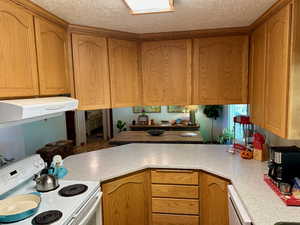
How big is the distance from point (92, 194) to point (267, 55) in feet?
5.85

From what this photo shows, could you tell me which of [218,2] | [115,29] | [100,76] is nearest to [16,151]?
[100,76]

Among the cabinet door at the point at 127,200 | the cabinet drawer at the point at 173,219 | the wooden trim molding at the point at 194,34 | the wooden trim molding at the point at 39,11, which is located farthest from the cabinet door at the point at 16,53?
the cabinet drawer at the point at 173,219

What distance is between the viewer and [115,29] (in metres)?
2.17

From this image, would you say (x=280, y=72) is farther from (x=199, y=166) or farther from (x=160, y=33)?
(x=160, y=33)

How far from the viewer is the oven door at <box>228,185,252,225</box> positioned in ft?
4.12

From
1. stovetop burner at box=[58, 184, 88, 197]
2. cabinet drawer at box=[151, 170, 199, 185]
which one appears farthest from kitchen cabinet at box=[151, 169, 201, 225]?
stovetop burner at box=[58, 184, 88, 197]

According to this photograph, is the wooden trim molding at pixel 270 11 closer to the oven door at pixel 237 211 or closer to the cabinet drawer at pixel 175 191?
the oven door at pixel 237 211

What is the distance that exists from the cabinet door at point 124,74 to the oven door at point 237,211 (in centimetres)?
139

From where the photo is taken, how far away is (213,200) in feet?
6.32

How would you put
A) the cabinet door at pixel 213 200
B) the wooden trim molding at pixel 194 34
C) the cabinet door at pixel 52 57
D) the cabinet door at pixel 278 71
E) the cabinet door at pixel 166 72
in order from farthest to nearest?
1. the cabinet door at pixel 166 72
2. the wooden trim molding at pixel 194 34
3. the cabinet door at pixel 213 200
4. the cabinet door at pixel 52 57
5. the cabinet door at pixel 278 71

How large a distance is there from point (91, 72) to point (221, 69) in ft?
4.57

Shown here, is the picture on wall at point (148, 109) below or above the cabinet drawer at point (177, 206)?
above

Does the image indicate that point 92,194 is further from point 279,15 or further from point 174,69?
point 279,15

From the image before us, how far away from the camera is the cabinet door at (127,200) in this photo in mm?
1878
